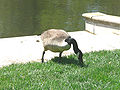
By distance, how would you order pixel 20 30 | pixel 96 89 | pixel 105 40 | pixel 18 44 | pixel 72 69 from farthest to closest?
pixel 20 30 < pixel 105 40 < pixel 18 44 < pixel 72 69 < pixel 96 89

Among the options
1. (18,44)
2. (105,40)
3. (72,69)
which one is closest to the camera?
(72,69)

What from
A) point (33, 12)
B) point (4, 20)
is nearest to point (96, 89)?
point (4, 20)

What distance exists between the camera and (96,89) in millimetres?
4164

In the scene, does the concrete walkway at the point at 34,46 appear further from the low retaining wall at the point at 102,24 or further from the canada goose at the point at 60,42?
the canada goose at the point at 60,42

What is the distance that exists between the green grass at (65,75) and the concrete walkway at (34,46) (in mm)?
640

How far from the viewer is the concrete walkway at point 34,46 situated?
6.26 meters

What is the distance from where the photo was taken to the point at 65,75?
15.9ft

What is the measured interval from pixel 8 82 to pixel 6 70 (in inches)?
28.8

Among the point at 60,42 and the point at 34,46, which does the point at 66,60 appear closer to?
the point at 60,42

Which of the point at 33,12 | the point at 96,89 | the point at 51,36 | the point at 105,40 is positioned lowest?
the point at 33,12

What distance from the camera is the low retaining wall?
26.6 feet

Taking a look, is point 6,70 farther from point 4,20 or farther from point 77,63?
point 4,20

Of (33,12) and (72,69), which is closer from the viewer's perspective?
(72,69)

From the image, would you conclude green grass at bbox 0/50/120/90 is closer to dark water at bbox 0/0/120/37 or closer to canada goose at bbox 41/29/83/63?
canada goose at bbox 41/29/83/63
